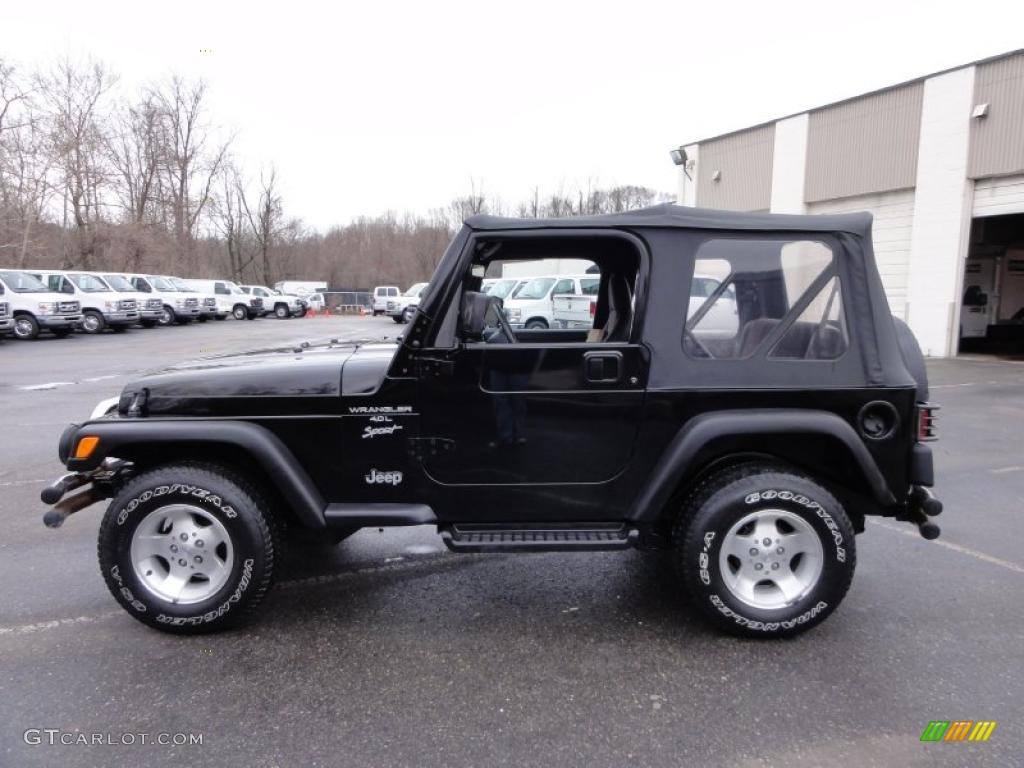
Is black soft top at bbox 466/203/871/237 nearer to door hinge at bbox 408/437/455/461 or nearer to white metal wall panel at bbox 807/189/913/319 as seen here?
door hinge at bbox 408/437/455/461

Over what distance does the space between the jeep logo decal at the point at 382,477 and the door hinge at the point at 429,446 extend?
0.14 m

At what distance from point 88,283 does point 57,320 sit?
3.73 metres

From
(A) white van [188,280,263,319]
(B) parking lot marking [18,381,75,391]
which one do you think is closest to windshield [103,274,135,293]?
(A) white van [188,280,263,319]

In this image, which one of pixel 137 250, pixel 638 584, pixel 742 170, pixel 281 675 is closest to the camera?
pixel 281 675

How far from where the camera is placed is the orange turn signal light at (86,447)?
10.2ft

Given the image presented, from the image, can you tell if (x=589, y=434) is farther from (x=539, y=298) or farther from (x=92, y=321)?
(x=92, y=321)

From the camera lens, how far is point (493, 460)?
126 inches

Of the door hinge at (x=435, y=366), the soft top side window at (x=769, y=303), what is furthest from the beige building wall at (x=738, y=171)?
the door hinge at (x=435, y=366)

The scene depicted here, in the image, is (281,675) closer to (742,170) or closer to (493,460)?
(493,460)

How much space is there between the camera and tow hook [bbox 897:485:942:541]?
3200 mm

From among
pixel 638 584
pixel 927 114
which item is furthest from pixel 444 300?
pixel 927 114

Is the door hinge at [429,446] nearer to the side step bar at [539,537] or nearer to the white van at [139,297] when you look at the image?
the side step bar at [539,537]

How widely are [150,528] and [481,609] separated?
170 cm

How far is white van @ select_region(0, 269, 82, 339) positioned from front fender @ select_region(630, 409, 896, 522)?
74.5 ft
